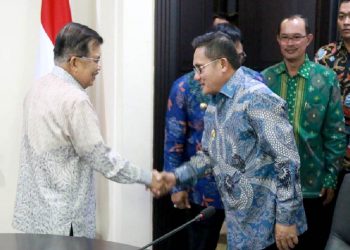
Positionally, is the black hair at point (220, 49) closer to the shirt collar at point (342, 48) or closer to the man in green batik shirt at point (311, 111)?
the man in green batik shirt at point (311, 111)

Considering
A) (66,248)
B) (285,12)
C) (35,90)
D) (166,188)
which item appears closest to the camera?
(66,248)

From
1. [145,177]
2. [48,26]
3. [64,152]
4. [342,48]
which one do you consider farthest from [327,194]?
[48,26]

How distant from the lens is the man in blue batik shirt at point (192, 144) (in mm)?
2430

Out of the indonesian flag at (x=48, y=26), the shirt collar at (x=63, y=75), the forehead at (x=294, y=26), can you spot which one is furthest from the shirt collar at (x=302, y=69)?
the indonesian flag at (x=48, y=26)

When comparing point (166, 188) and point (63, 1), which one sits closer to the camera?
point (166, 188)

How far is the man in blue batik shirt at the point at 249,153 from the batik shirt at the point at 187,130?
1.35ft

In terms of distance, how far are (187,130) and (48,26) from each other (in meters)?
0.95

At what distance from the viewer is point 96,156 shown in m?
1.98

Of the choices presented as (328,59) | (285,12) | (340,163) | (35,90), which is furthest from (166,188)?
(285,12)

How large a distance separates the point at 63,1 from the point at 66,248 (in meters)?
1.60

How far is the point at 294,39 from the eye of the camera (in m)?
2.47

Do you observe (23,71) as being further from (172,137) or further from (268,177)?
(268,177)

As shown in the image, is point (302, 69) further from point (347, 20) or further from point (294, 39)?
point (347, 20)

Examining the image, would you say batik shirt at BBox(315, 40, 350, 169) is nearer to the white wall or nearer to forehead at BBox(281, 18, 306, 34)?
forehead at BBox(281, 18, 306, 34)
